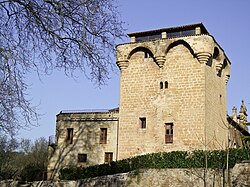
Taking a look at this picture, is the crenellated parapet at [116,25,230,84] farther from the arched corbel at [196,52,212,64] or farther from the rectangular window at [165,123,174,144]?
the rectangular window at [165,123,174,144]

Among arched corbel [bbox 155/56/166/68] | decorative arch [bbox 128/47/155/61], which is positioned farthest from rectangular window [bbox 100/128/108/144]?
arched corbel [bbox 155/56/166/68]

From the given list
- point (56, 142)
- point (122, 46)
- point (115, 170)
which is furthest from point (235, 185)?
point (56, 142)

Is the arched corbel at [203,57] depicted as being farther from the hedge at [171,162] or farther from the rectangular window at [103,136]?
the rectangular window at [103,136]

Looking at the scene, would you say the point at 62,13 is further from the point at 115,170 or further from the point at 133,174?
the point at 115,170

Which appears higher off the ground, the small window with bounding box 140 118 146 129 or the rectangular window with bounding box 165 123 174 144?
the small window with bounding box 140 118 146 129

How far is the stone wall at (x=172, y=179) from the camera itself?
49.5 ft

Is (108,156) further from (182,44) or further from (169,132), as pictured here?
(182,44)

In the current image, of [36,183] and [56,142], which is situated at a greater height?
[56,142]

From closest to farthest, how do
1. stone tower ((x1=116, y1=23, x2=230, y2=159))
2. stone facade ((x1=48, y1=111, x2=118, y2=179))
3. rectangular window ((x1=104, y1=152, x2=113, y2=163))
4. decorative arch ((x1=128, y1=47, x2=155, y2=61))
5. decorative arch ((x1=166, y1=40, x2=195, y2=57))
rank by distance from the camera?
stone tower ((x1=116, y1=23, x2=230, y2=159)), decorative arch ((x1=166, y1=40, x2=195, y2=57)), decorative arch ((x1=128, y1=47, x2=155, y2=61)), rectangular window ((x1=104, y1=152, x2=113, y2=163)), stone facade ((x1=48, y1=111, x2=118, y2=179))

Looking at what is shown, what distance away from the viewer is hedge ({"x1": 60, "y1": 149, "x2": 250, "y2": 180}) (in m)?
17.5

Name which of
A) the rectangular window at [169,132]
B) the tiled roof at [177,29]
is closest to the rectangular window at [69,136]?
the rectangular window at [169,132]

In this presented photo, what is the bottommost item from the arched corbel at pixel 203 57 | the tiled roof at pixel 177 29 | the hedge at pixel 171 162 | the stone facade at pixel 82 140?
the hedge at pixel 171 162

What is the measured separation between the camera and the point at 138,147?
27.0m

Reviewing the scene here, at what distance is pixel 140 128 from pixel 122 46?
6227 millimetres
